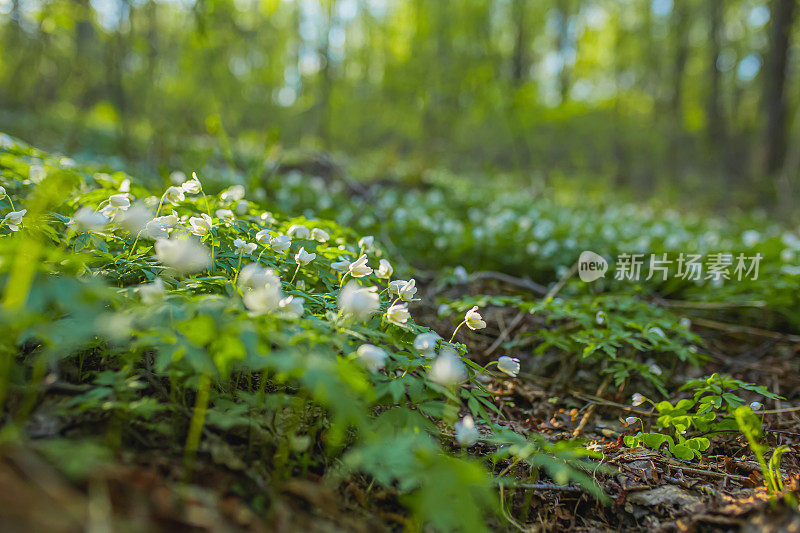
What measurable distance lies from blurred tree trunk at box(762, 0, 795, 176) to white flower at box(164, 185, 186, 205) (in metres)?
13.1

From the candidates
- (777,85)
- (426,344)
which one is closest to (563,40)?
(777,85)

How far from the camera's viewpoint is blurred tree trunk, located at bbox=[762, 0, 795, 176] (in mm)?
10156

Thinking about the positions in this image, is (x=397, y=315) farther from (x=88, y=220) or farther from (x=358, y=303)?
(x=88, y=220)

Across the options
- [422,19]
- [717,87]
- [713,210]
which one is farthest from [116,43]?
[717,87]

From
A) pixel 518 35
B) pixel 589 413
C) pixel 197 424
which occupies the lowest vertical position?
pixel 589 413

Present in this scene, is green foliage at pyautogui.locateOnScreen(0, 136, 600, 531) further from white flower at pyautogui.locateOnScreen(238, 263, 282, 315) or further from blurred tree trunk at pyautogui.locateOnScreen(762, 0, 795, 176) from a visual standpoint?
blurred tree trunk at pyautogui.locateOnScreen(762, 0, 795, 176)

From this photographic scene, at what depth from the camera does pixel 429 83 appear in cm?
1467

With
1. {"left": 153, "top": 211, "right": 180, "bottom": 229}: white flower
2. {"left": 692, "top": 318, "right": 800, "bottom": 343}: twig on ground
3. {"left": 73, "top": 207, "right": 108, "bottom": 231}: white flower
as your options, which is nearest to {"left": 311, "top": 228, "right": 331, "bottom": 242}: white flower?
{"left": 153, "top": 211, "right": 180, "bottom": 229}: white flower

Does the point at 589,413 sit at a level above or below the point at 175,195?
below

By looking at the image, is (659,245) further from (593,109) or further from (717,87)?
(593,109)

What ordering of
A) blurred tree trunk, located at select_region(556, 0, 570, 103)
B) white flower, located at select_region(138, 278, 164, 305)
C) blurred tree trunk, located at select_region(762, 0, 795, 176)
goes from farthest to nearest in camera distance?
blurred tree trunk, located at select_region(556, 0, 570, 103) → blurred tree trunk, located at select_region(762, 0, 795, 176) → white flower, located at select_region(138, 278, 164, 305)

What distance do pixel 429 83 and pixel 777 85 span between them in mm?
8680

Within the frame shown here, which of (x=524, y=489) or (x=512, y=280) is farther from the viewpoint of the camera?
(x=512, y=280)

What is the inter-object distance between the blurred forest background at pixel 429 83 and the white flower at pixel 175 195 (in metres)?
2.17
